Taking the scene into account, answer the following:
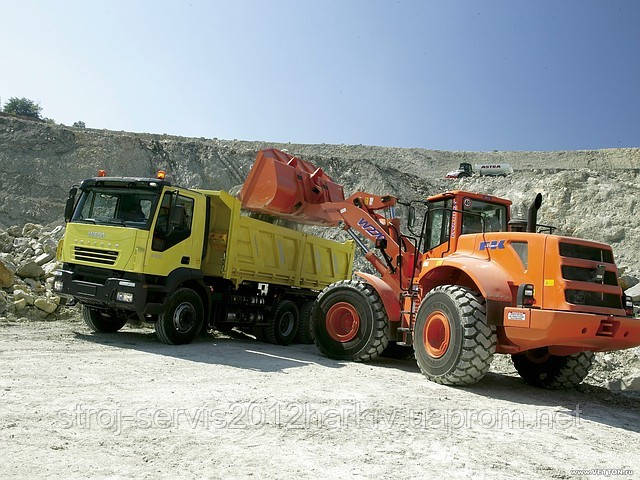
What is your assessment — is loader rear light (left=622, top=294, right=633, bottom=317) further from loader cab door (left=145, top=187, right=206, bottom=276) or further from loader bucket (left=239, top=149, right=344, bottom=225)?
loader cab door (left=145, top=187, right=206, bottom=276)

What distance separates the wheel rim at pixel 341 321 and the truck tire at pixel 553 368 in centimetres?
266

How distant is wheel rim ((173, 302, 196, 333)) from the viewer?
916 centimetres

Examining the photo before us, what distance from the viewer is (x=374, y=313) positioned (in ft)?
28.2

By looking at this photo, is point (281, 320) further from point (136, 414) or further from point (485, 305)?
point (136, 414)

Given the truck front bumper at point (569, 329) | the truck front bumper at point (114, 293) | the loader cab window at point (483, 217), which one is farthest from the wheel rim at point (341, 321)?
the truck front bumper at point (569, 329)

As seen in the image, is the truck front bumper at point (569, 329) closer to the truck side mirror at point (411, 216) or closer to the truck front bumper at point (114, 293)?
the truck side mirror at point (411, 216)

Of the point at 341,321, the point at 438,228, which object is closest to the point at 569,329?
the point at 438,228

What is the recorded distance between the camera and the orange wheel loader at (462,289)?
6.41 meters

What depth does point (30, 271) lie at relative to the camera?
13.2m

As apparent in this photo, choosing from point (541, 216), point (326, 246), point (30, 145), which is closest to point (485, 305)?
point (326, 246)

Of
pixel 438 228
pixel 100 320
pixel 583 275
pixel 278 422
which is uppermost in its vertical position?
pixel 438 228

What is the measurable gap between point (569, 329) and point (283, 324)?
6.65 meters

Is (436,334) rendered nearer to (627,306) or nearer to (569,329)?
(569,329)

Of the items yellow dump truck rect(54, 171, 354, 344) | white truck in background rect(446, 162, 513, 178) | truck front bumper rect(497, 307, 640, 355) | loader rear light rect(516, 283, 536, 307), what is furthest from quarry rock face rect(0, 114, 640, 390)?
loader rear light rect(516, 283, 536, 307)
